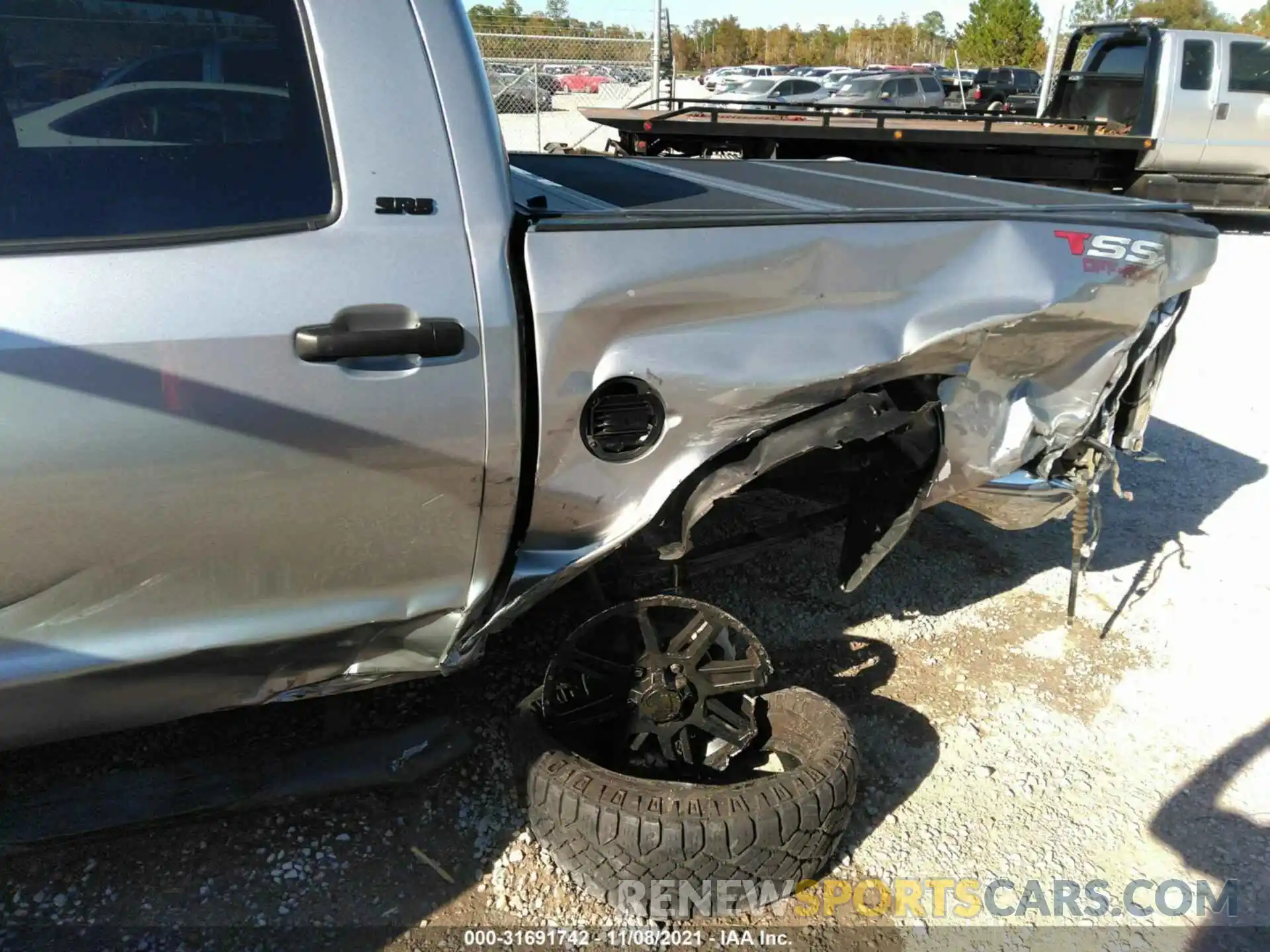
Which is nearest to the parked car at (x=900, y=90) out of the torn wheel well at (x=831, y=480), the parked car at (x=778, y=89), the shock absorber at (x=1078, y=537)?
the parked car at (x=778, y=89)

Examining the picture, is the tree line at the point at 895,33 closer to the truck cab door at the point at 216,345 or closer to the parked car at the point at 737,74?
the parked car at the point at 737,74

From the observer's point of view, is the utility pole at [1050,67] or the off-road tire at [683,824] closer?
the off-road tire at [683,824]

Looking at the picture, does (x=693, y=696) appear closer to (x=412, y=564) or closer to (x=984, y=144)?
(x=412, y=564)

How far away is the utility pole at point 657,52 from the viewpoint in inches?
526

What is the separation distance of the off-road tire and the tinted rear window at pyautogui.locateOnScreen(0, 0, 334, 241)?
4.55 ft

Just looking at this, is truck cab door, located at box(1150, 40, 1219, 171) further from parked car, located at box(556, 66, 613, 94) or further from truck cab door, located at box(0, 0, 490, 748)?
truck cab door, located at box(0, 0, 490, 748)

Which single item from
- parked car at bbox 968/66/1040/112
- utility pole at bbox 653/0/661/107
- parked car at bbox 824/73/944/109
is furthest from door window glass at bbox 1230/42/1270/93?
parked car at bbox 824/73/944/109

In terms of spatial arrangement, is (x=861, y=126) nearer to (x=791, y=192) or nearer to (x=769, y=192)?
(x=791, y=192)

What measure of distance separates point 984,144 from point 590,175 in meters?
7.91

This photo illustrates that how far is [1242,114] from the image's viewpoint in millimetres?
11008

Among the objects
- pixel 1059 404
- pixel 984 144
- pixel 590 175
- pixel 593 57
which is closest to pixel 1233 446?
pixel 1059 404

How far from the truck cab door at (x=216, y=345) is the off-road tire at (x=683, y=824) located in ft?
2.37

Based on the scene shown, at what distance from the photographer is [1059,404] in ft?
8.68

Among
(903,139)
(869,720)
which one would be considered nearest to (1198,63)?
(903,139)
